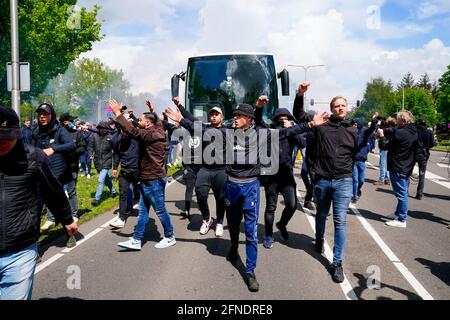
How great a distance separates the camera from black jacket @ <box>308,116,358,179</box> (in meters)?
4.82

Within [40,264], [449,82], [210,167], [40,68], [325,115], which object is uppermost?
[449,82]

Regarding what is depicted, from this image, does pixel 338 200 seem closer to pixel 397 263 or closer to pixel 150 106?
pixel 397 263

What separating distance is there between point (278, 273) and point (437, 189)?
29.7 ft

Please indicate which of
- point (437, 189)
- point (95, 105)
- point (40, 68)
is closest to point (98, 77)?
point (95, 105)

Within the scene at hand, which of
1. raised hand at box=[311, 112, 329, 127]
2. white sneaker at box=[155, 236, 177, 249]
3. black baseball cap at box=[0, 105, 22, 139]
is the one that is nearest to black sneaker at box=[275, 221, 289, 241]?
white sneaker at box=[155, 236, 177, 249]

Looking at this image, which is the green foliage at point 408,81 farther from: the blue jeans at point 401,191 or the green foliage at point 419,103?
the blue jeans at point 401,191

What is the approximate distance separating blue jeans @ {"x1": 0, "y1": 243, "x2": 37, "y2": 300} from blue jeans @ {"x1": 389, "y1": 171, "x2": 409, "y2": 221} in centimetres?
630

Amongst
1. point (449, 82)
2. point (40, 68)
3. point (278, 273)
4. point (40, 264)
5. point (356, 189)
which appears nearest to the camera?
point (278, 273)

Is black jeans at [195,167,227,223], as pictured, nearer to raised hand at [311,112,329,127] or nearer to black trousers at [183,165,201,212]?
black trousers at [183,165,201,212]

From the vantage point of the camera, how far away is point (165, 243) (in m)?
5.80

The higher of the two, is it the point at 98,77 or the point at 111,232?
the point at 98,77

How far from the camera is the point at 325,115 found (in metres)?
4.93

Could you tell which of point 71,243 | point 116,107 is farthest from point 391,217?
point 71,243
